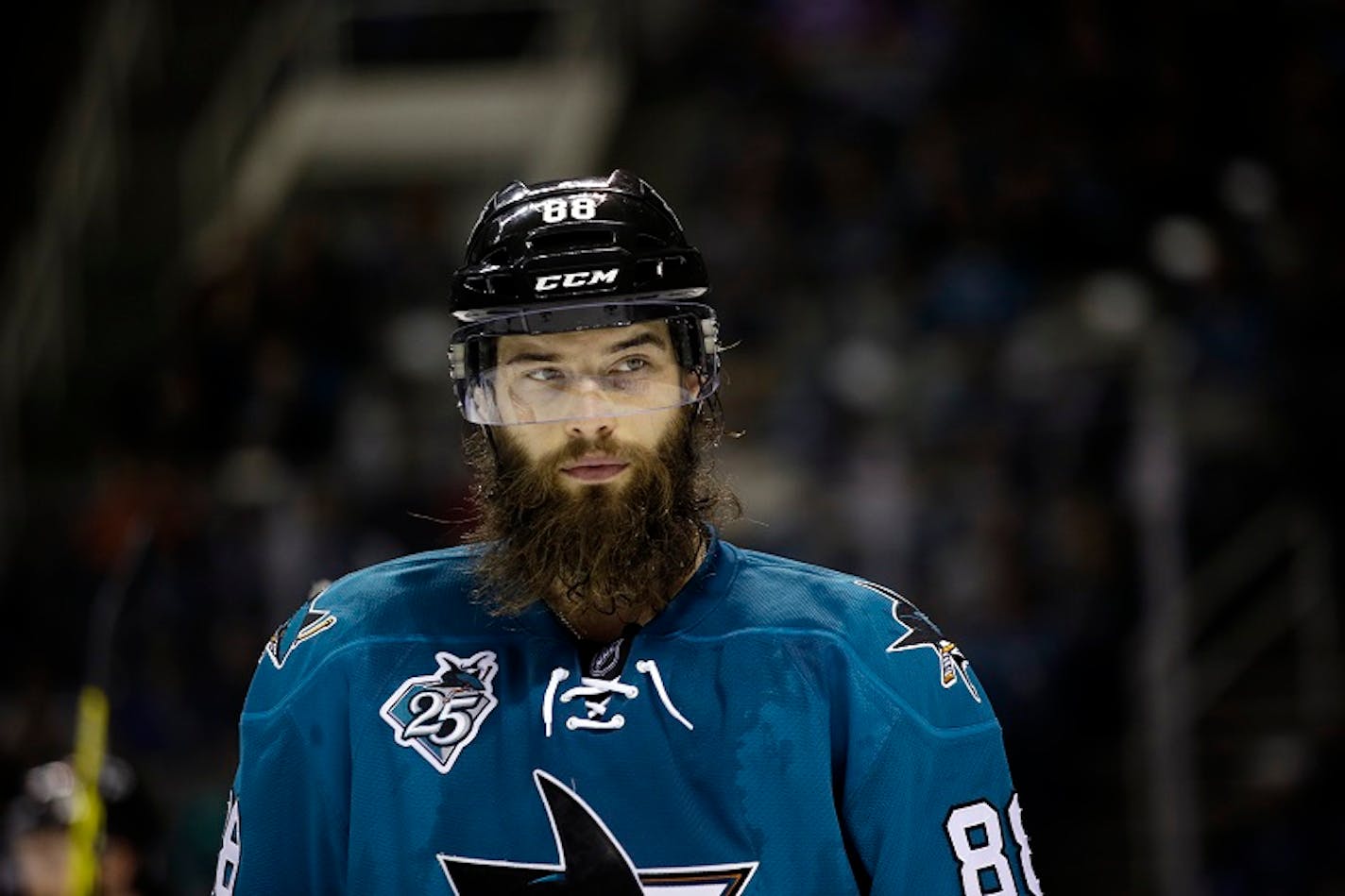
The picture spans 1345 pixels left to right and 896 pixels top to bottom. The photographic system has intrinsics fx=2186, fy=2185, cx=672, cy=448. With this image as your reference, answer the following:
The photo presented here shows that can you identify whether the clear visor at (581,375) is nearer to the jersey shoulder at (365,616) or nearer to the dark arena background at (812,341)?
the jersey shoulder at (365,616)

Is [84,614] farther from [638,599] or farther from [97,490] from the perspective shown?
[638,599]

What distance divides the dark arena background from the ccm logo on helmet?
2433 millimetres

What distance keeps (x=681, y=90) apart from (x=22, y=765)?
17.3ft

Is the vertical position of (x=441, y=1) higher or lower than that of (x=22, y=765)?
higher

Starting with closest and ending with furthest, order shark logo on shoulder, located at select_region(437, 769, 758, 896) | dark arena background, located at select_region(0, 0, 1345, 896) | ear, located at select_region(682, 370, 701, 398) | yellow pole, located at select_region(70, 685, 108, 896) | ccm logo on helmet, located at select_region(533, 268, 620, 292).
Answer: shark logo on shoulder, located at select_region(437, 769, 758, 896) → ccm logo on helmet, located at select_region(533, 268, 620, 292) → ear, located at select_region(682, 370, 701, 398) → yellow pole, located at select_region(70, 685, 108, 896) → dark arena background, located at select_region(0, 0, 1345, 896)

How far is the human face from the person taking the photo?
2455 millimetres

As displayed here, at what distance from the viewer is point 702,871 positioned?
7.61ft

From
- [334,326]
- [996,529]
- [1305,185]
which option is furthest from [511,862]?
[334,326]

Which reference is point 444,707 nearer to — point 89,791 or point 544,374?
point 544,374

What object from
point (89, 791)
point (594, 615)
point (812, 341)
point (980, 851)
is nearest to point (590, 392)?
point (594, 615)

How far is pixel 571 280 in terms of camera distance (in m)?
2.44

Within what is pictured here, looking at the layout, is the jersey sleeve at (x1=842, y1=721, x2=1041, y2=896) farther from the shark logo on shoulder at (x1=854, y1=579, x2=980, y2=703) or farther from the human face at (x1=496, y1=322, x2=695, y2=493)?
the human face at (x1=496, y1=322, x2=695, y2=493)

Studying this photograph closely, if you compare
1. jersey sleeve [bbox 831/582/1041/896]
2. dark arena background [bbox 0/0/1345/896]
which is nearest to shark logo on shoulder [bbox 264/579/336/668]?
jersey sleeve [bbox 831/582/1041/896]

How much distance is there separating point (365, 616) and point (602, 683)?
31 centimetres
